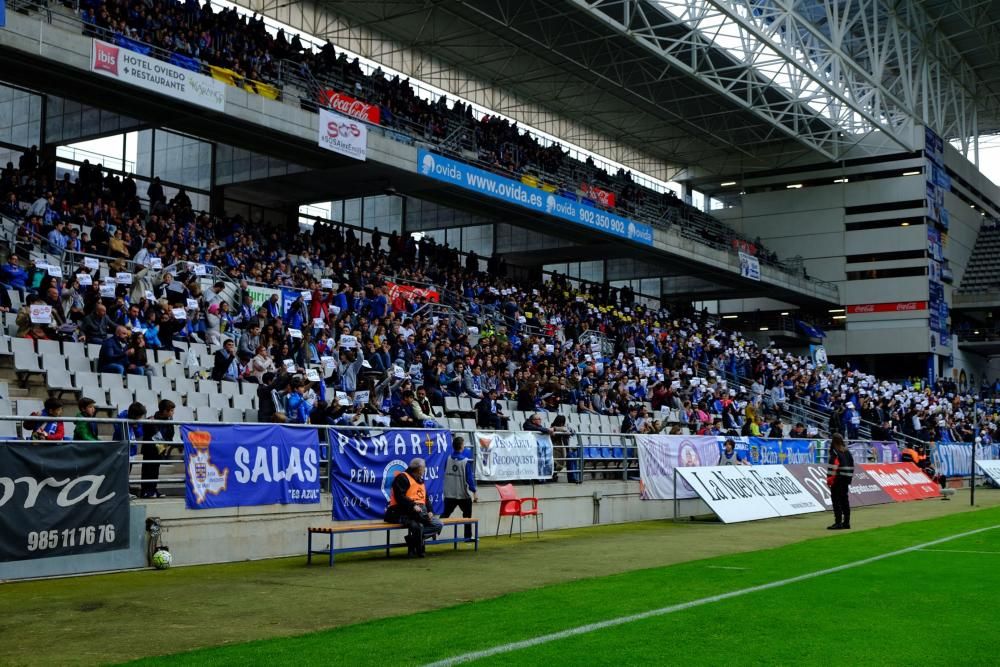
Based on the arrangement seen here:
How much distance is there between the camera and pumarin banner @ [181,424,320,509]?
1284 centimetres

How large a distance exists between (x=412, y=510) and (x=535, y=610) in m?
5.32

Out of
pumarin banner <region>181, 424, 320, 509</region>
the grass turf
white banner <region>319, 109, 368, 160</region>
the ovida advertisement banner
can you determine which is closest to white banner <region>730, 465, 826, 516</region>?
the grass turf

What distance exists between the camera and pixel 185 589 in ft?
34.6

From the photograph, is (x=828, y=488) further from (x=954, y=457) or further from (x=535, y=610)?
(x=535, y=610)

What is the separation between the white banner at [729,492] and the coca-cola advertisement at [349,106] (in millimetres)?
15197

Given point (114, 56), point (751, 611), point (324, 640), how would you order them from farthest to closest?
1. point (114, 56)
2. point (751, 611)
3. point (324, 640)

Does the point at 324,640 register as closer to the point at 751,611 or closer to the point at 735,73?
the point at 751,611

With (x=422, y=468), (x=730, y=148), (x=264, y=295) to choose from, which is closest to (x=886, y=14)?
(x=730, y=148)

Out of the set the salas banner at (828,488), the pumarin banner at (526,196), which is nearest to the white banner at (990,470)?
the salas banner at (828,488)

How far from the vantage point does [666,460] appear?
72.8 feet

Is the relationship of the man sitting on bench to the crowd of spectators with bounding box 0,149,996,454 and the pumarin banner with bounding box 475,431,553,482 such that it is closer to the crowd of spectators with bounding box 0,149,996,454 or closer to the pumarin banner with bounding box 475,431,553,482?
the crowd of spectators with bounding box 0,149,996,454

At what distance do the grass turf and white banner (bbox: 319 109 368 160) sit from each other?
19.1 meters

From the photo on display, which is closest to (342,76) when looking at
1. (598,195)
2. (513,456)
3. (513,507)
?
(598,195)

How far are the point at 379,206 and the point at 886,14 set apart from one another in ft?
87.4
